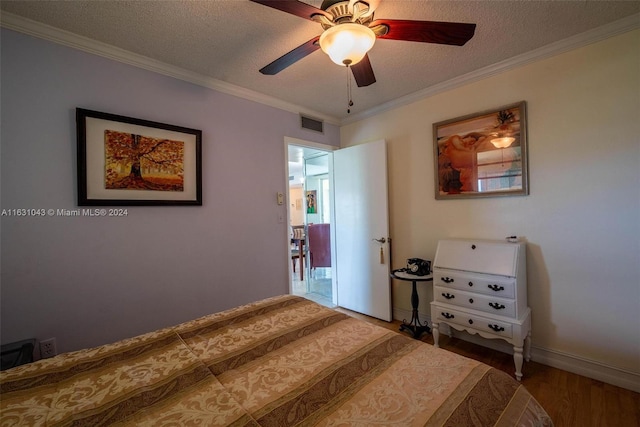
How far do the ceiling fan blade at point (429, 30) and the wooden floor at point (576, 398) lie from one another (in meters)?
2.18

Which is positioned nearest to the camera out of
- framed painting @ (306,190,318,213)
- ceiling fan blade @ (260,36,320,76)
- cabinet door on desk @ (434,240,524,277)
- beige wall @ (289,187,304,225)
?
ceiling fan blade @ (260,36,320,76)

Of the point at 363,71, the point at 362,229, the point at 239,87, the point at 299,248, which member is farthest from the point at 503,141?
the point at 299,248

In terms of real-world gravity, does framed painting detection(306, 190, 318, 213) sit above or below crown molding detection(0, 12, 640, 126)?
below

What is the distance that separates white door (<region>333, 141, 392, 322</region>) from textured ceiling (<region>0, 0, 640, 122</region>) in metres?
0.92

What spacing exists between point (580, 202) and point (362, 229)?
1836mm

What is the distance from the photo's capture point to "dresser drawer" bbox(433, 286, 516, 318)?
6.36 feet

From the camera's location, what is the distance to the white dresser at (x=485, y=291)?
6.31ft

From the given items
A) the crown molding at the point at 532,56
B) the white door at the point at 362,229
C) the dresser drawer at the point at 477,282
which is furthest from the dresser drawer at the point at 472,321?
the crown molding at the point at 532,56

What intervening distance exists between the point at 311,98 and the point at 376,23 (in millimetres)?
1535

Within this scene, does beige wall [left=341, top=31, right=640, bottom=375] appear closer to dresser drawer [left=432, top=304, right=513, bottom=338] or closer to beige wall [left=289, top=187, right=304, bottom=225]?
dresser drawer [left=432, top=304, right=513, bottom=338]

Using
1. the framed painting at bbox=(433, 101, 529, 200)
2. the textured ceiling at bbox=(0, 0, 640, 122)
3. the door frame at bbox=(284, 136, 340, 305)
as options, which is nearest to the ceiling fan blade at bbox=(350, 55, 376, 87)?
the textured ceiling at bbox=(0, 0, 640, 122)

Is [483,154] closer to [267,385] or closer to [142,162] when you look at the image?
[267,385]

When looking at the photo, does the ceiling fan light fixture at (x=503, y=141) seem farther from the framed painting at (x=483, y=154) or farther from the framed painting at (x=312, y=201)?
the framed painting at (x=312, y=201)

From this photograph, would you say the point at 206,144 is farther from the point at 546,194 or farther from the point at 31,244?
the point at 546,194
